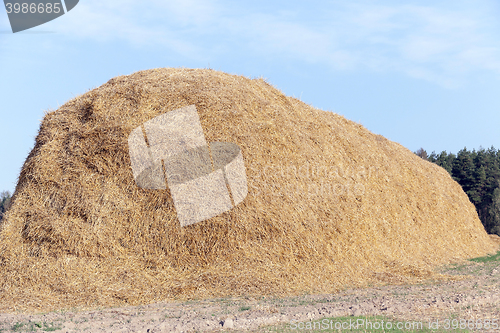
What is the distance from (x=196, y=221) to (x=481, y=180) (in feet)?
142

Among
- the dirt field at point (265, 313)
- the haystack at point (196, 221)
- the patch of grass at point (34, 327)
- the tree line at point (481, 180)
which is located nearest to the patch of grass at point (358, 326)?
the dirt field at point (265, 313)

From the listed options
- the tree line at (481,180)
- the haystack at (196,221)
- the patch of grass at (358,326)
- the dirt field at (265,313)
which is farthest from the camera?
the tree line at (481,180)

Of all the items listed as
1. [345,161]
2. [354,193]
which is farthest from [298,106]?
[354,193]

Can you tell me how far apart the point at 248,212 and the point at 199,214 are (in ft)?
4.44

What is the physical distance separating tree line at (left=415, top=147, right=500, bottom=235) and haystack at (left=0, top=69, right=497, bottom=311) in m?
32.6

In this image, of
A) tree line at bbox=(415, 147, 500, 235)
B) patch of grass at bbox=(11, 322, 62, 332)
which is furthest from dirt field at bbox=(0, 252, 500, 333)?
tree line at bbox=(415, 147, 500, 235)

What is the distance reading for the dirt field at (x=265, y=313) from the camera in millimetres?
7129

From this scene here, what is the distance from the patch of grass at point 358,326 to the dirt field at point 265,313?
10 centimetres

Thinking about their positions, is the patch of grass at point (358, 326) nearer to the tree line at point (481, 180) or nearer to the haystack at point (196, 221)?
the haystack at point (196, 221)

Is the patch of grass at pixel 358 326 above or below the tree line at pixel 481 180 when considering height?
above

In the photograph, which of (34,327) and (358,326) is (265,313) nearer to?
(358,326)

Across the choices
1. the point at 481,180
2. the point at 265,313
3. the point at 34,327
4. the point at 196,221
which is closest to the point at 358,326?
the point at 265,313

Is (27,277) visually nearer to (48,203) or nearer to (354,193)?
(48,203)

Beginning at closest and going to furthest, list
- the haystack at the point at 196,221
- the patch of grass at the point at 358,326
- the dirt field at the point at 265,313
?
1. the patch of grass at the point at 358,326
2. the dirt field at the point at 265,313
3. the haystack at the point at 196,221
